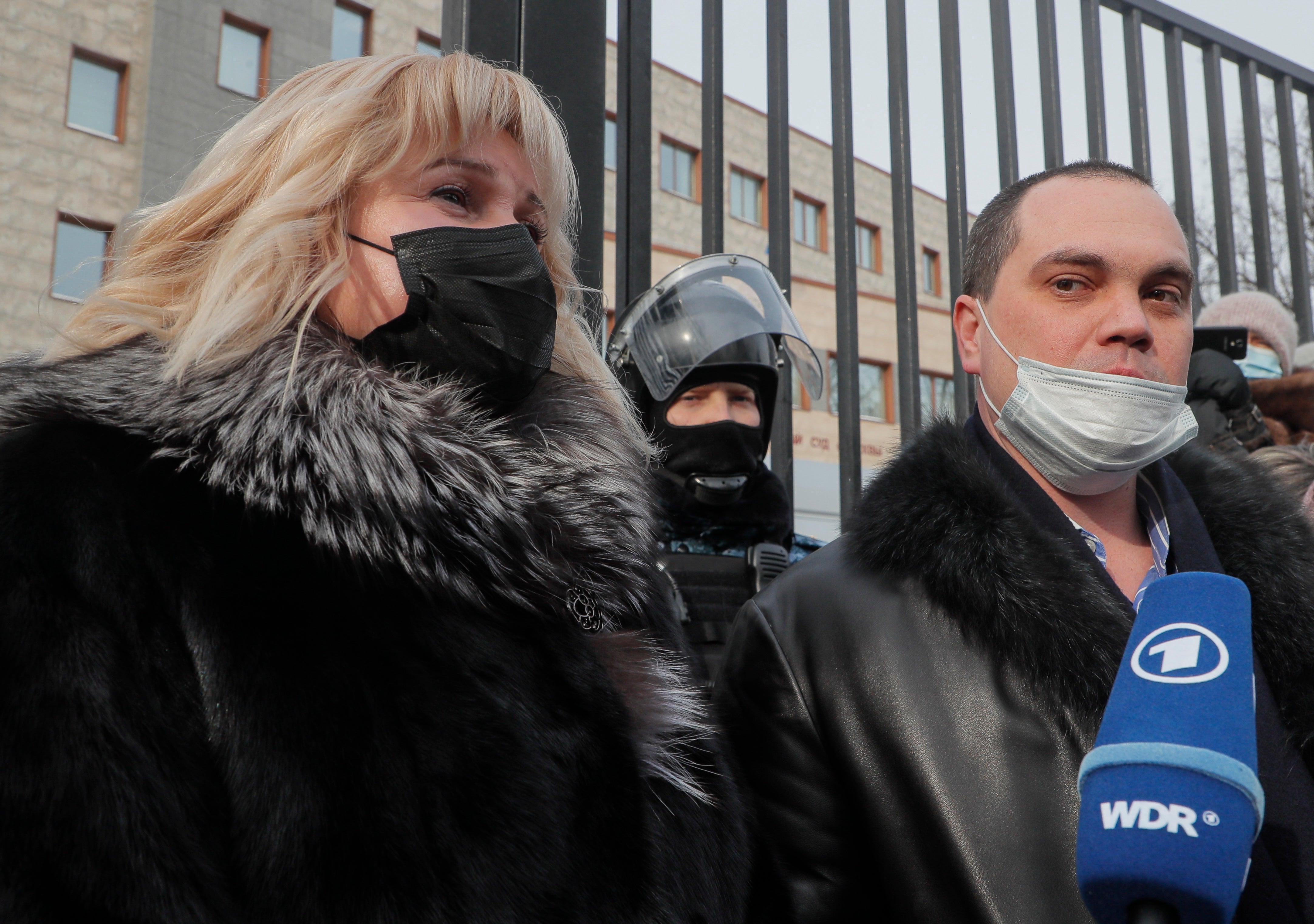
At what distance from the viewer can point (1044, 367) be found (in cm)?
216

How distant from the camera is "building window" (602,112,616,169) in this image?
3096 mm

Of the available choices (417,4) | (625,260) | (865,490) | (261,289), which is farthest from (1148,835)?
(417,4)

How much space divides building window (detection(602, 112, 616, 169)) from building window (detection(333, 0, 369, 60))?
5202 mm

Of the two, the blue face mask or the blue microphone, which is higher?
the blue face mask

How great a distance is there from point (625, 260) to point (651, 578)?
5.03 ft

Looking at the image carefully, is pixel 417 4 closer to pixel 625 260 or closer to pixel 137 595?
pixel 625 260

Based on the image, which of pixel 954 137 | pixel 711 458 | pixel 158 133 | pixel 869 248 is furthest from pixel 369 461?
pixel 869 248

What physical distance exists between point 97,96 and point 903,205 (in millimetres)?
15757

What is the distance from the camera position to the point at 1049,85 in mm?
3914

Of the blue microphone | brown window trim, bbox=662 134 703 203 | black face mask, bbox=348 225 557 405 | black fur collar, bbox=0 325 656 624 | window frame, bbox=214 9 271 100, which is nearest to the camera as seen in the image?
the blue microphone

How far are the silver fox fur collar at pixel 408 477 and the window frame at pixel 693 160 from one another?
1.59 m

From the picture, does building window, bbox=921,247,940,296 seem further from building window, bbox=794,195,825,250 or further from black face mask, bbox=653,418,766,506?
black face mask, bbox=653,418,766,506

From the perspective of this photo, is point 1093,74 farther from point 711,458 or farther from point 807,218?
point 807,218

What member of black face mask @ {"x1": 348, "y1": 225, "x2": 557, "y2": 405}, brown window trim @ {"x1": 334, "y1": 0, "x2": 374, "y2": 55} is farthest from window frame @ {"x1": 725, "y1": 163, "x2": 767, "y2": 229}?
black face mask @ {"x1": 348, "y1": 225, "x2": 557, "y2": 405}
